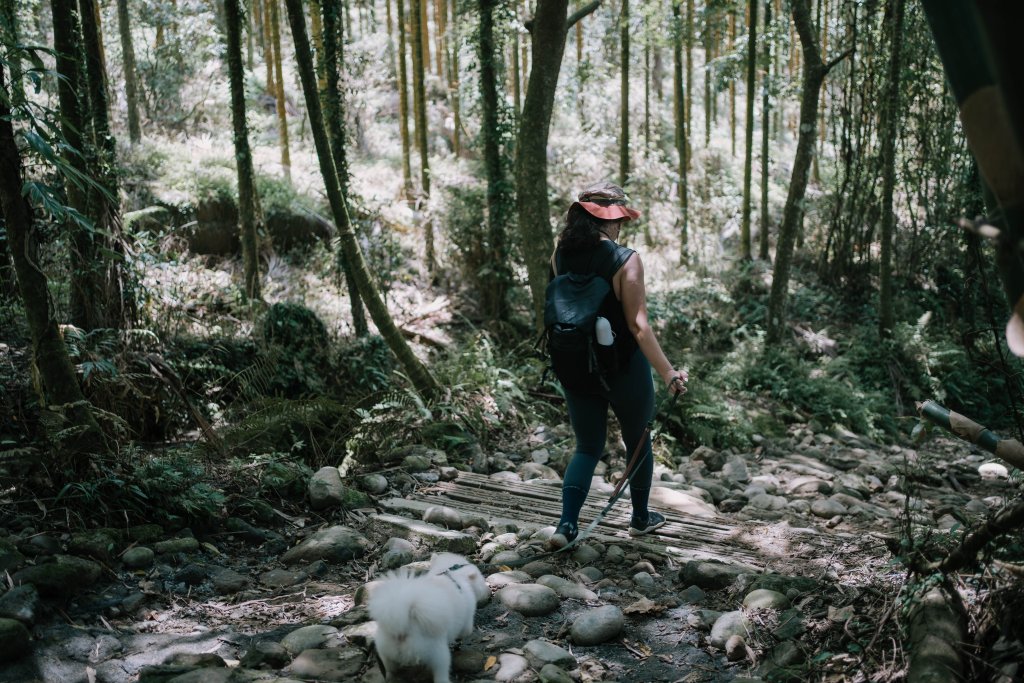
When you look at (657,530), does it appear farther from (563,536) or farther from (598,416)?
(598,416)

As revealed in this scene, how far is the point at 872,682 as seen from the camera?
218 cm

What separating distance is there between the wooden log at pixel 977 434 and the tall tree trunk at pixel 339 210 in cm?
449

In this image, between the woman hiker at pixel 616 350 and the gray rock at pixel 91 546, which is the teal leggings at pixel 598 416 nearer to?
the woman hiker at pixel 616 350

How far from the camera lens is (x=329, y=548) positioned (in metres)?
3.79

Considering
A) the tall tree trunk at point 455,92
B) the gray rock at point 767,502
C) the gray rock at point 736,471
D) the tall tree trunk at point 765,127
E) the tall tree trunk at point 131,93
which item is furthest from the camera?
the tall tree trunk at point 455,92

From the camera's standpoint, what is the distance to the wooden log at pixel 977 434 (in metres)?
2.30

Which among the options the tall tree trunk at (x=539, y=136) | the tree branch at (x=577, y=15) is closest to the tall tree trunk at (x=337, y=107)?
the tall tree trunk at (x=539, y=136)

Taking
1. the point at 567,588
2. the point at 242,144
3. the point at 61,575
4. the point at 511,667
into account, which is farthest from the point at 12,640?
the point at 242,144

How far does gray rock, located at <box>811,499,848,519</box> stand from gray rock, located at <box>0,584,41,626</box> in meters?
4.16

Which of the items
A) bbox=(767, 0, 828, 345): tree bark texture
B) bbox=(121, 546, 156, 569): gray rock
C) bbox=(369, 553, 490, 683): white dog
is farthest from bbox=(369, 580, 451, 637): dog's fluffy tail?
bbox=(767, 0, 828, 345): tree bark texture

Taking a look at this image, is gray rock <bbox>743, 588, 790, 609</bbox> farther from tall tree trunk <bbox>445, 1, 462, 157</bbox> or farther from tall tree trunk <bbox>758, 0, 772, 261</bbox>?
tall tree trunk <bbox>445, 1, 462, 157</bbox>

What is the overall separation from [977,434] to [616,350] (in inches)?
59.6

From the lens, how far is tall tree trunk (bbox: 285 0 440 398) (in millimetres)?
5762

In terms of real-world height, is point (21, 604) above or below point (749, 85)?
below
